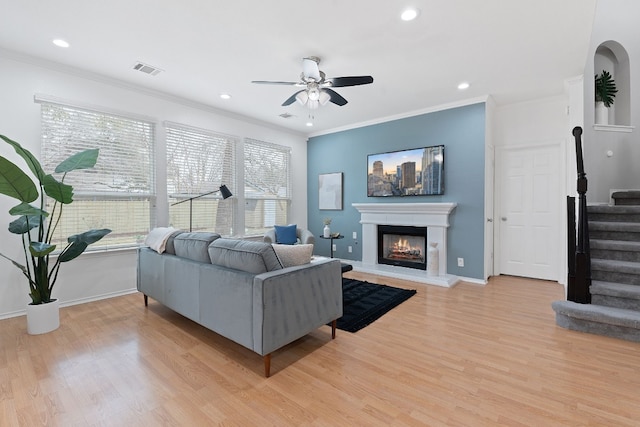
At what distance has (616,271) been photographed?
3.01 metres

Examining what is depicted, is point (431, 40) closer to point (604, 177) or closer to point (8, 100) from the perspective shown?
point (604, 177)

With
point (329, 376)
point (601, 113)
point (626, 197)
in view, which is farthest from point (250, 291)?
point (601, 113)

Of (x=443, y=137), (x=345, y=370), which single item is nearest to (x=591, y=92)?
(x=443, y=137)

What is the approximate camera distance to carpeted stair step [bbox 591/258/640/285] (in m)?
2.94

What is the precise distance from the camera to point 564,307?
2.79 metres

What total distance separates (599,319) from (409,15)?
3.16 m

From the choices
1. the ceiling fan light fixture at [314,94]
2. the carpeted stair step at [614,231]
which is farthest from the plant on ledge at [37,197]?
the carpeted stair step at [614,231]

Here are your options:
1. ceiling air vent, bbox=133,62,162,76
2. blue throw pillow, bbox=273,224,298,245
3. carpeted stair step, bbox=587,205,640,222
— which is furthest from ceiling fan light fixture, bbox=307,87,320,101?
carpeted stair step, bbox=587,205,640,222

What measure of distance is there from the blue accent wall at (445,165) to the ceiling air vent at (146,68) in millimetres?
3405

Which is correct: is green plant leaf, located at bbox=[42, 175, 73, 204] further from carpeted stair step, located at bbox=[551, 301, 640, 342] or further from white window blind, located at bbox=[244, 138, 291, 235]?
carpeted stair step, located at bbox=[551, 301, 640, 342]

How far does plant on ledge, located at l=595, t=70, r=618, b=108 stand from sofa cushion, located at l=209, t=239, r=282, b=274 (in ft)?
16.9

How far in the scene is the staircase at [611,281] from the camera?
2.60 metres

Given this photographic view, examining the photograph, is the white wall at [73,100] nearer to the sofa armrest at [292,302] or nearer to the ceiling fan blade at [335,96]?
the ceiling fan blade at [335,96]

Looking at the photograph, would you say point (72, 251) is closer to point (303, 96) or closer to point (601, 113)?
point (303, 96)
